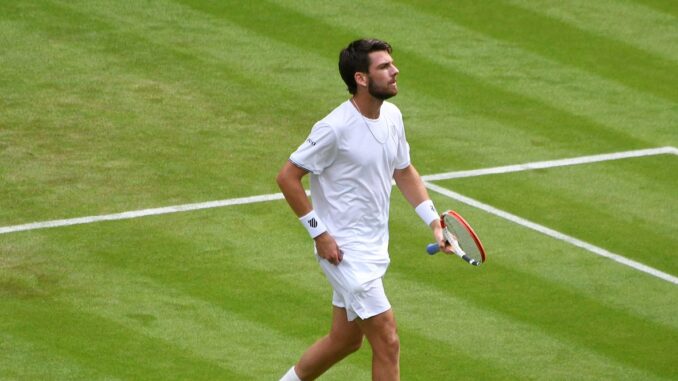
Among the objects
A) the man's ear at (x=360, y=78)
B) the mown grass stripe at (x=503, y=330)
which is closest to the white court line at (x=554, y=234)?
the mown grass stripe at (x=503, y=330)

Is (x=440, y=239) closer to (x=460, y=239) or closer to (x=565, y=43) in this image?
(x=460, y=239)

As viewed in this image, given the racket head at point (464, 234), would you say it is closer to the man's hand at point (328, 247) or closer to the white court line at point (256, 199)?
the man's hand at point (328, 247)

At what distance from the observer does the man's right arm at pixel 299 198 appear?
9.90m

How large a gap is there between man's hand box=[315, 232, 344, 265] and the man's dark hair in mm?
907

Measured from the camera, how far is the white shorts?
9.95 m

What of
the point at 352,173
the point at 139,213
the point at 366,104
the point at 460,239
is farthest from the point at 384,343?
the point at 139,213

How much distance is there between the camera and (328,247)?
32.6 ft

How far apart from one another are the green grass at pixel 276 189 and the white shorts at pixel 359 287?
1.32 m

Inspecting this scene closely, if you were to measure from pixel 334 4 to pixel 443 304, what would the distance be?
669 cm

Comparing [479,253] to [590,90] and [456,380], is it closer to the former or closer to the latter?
[456,380]

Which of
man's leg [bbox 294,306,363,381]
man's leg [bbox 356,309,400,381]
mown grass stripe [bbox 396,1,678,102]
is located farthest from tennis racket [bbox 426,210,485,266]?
mown grass stripe [bbox 396,1,678,102]

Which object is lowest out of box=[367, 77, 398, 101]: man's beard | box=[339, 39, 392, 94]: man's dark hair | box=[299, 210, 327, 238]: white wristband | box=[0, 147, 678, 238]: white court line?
box=[0, 147, 678, 238]: white court line

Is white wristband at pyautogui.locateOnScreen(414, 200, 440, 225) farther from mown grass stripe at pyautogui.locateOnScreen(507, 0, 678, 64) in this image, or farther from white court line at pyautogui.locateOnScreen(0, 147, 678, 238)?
mown grass stripe at pyautogui.locateOnScreen(507, 0, 678, 64)

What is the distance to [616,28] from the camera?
60.1 ft
